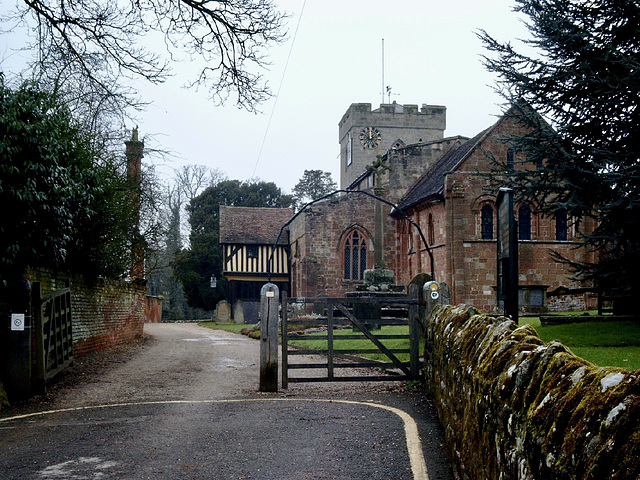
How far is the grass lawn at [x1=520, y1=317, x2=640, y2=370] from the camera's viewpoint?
37.1 feet

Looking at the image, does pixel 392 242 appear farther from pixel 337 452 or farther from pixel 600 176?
pixel 337 452

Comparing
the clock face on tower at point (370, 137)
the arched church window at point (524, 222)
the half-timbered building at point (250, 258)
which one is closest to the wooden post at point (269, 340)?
the arched church window at point (524, 222)

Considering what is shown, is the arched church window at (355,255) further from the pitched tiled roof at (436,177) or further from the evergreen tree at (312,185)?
the evergreen tree at (312,185)

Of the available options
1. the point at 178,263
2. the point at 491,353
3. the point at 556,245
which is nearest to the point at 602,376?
the point at 491,353

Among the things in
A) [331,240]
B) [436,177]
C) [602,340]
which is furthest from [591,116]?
[331,240]

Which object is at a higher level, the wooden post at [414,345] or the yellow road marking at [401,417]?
the wooden post at [414,345]

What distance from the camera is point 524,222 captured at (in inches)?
1319

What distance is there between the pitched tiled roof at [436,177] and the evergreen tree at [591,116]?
654 inches

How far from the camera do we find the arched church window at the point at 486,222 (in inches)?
1289

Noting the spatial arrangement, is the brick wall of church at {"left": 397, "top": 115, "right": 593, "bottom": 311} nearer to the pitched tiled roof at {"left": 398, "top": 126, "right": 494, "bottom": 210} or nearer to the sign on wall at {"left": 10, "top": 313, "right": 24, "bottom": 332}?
the pitched tiled roof at {"left": 398, "top": 126, "right": 494, "bottom": 210}

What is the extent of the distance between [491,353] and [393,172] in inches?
1513

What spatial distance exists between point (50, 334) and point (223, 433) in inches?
215

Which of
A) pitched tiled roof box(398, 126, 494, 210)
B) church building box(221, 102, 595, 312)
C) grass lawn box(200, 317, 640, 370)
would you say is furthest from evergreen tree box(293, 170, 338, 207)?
grass lawn box(200, 317, 640, 370)

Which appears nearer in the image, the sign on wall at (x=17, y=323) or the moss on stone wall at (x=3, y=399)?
the moss on stone wall at (x=3, y=399)
